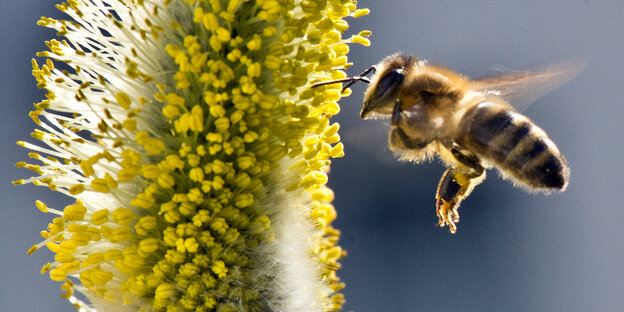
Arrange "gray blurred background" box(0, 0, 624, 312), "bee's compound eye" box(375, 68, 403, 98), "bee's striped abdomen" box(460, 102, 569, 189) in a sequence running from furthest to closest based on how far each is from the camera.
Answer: "gray blurred background" box(0, 0, 624, 312), "bee's compound eye" box(375, 68, 403, 98), "bee's striped abdomen" box(460, 102, 569, 189)

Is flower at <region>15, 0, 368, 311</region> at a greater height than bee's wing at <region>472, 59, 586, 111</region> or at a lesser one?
lesser

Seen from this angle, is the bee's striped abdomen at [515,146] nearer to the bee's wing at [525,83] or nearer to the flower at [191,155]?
the bee's wing at [525,83]

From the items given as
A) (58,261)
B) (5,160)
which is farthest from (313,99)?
(5,160)

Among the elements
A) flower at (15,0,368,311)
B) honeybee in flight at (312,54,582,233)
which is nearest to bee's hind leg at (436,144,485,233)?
honeybee in flight at (312,54,582,233)

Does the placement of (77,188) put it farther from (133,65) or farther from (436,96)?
(436,96)

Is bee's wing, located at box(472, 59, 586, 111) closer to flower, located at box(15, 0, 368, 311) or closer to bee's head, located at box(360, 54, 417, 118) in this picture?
bee's head, located at box(360, 54, 417, 118)

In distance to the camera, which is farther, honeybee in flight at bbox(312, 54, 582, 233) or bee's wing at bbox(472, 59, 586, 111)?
bee's wing at bbox(472, 59, 586, 111)
